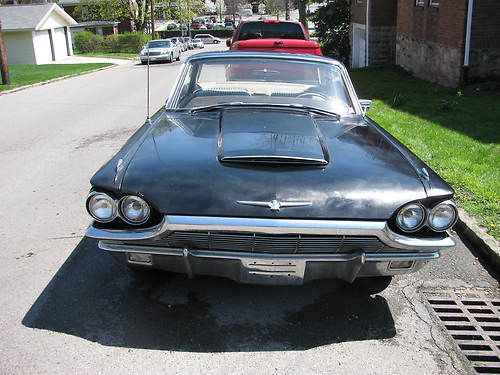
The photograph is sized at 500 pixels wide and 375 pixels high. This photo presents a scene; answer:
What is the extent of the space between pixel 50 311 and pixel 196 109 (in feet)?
6.11

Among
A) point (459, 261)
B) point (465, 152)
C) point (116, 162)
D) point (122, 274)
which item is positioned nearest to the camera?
point (116, 162)

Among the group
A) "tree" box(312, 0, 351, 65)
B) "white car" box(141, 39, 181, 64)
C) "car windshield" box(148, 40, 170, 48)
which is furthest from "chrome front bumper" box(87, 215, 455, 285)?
"car windshield" box(148, 40, 170, 48)

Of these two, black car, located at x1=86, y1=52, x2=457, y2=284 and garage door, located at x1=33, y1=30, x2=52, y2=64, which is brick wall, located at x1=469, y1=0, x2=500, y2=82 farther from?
garage door, located at x1=33, y1=30, x2=52, y2=64

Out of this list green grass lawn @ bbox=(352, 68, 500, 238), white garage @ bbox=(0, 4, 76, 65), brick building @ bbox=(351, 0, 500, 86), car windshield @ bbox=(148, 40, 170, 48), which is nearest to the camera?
green grass lawn @ bbox=(352, 68, 500, 238)

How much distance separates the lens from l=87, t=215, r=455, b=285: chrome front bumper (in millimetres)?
2928

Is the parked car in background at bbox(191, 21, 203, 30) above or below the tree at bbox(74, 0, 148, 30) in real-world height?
below

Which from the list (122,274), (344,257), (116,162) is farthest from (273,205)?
(122,274)

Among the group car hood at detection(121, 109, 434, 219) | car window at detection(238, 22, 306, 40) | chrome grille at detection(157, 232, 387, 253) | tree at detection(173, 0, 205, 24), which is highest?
tree at detection(173, 0, 205, 24)

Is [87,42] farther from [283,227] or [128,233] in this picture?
[283,227]

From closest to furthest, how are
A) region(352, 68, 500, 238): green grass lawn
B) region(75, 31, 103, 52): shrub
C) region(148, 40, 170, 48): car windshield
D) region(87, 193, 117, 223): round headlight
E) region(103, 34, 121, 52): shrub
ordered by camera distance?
region(87, 193, 117, 223): round headlight
region(352, 68, 500, 238): green grass lawn
region(148, 40, 170, 48): car windshield
region(75, 31, 103, 52): shrub
region(103, 34, 121, 52): shrub

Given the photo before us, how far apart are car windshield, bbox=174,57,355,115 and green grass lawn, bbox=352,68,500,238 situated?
1809 millimetres

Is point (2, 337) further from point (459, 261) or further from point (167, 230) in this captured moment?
point (459, 261)

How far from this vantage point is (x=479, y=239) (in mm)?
4543

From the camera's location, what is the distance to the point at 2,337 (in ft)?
10.5
